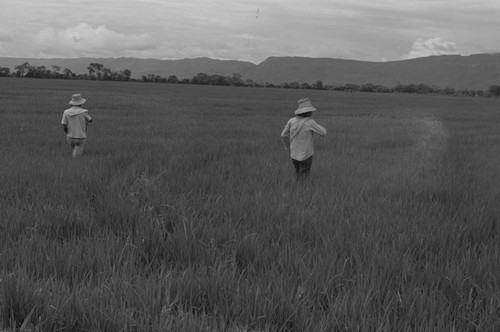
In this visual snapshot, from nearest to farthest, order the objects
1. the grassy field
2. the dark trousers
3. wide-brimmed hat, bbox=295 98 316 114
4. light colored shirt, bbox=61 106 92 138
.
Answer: the grassy field → wide-brimmed hat, bbox=295 98 316 114 → the dark trousers → light colored shirt, bbox=61 106 92 138

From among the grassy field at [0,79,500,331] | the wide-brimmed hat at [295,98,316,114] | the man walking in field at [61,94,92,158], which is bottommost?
the grassy field at [0,79,500,331]

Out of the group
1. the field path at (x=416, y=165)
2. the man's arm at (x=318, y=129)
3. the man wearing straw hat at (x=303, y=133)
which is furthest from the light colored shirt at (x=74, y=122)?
the field path at (x=416, y=165)

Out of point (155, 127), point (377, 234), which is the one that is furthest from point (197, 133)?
point (377, 234)

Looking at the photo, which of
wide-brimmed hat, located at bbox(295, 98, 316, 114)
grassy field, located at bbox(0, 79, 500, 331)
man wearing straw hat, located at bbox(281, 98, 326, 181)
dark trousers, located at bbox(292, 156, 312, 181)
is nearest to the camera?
grassy field, located at bbox(0, 79, 500, 331)

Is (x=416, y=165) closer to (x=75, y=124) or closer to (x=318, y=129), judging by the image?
(x=318, y=129)

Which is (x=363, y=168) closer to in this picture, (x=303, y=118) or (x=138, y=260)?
(x=303, y=118)

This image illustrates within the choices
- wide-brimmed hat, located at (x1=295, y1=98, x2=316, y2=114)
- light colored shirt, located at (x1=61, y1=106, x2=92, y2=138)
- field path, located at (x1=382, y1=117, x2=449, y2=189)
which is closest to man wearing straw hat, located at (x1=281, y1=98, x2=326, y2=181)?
wide-brimmed hat, located at (x1=295, y1=98, x2=316, y2=114)

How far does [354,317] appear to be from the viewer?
237 cm

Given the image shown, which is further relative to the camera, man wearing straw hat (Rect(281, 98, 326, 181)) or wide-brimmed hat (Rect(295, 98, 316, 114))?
man wearing straw hat (Rect(281, 98, 326, 181))


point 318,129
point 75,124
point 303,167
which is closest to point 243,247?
point 318,129

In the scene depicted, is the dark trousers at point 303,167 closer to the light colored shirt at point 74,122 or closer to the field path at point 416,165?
the field path at point 416,165

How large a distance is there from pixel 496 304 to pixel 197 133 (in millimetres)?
11050

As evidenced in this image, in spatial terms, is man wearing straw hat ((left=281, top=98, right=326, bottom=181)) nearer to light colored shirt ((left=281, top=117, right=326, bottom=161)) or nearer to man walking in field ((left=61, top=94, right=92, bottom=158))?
light colored shirt ((left=281, top=117, right=326, bottom=161))

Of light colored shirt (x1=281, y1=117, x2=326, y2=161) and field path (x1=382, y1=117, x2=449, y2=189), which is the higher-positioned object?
light colored shirt (x1=281, y1=117, x2=326, y2=161)
